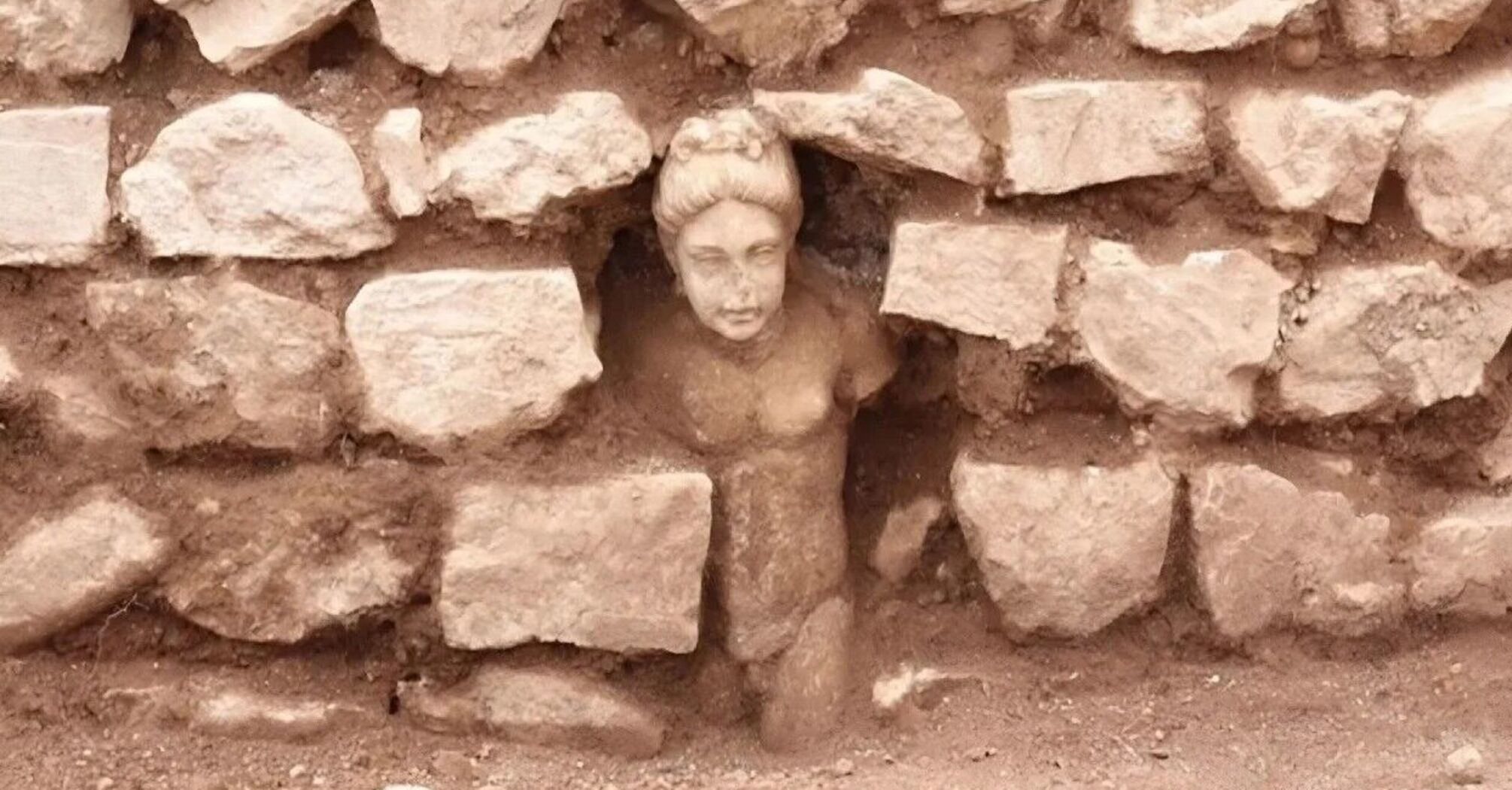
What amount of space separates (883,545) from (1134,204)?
54 cm

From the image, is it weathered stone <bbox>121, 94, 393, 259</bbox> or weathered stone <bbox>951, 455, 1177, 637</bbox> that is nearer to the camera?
weathered stone <bbox>121, 94, 393, 259</bbox>

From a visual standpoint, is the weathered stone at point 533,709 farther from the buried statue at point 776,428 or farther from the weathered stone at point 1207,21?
the weathered stone at point 1207,21

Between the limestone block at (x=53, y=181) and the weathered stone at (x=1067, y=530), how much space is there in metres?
1.09

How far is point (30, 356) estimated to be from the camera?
2.22 m

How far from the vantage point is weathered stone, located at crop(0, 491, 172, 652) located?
2.23 metres

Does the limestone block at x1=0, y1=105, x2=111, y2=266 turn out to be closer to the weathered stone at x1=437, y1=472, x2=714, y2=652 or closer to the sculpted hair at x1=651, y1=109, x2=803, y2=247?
the weathered stone at x1=437, y1=472, x2=714, y2=652

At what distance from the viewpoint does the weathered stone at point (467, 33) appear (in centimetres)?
209

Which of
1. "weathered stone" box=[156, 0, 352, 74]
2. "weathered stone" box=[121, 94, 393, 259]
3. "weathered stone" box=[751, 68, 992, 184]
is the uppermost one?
"weathered stone" box=[156, 0, 352, 74]

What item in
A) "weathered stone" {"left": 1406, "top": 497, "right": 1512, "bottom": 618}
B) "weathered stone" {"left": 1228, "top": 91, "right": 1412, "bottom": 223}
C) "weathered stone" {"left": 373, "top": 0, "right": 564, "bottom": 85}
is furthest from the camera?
"weathered stone" {"left": 1406, "top": 497, "right": 1512, "bottom": 618}

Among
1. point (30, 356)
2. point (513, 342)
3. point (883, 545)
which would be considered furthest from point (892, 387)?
point (30, 356)

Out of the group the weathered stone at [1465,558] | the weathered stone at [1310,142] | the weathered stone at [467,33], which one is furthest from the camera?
the weathered stone at [1465,558]

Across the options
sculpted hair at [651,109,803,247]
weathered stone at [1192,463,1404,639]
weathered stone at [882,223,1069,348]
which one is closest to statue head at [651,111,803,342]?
sculpted hair at [651,109,803,247]

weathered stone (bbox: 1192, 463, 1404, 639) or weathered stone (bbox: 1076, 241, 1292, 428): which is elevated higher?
weathered stone (bbox: 1076, 241, 1292, 428)

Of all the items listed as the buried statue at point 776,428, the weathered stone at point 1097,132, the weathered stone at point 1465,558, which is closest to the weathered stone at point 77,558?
the buried statue at point 776,428
